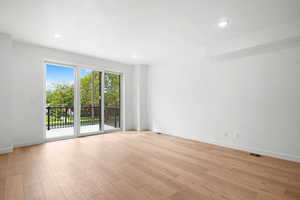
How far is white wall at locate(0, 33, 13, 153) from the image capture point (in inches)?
126

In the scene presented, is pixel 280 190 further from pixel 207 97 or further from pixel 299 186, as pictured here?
pixel 207 97

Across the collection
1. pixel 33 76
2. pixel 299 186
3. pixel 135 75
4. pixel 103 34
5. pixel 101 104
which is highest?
pixel 103 34

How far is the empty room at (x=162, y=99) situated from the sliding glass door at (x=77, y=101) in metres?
0.03

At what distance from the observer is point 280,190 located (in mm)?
1934

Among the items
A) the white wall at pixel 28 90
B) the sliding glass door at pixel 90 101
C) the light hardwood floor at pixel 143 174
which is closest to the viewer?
the light hardwood floor at pixel 143 174

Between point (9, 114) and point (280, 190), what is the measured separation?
509 centimetres

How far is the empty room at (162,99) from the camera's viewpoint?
2143mm

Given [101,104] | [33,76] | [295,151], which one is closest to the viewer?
[295,151]

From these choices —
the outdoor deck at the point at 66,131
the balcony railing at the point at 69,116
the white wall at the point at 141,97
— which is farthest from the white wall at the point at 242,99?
the outdoor deck at the point at 66,131

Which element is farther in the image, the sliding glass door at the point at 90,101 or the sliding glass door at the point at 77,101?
the sliding glass door at the point at 90,101

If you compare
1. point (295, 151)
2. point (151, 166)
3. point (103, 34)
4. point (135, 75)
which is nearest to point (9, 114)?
point (103, 34)

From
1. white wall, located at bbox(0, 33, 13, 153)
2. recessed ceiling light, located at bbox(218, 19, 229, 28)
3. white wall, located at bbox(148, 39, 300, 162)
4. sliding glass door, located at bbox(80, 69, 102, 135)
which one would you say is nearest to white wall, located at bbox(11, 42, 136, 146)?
white wall, located at bbox(0, 33, 13, 153)

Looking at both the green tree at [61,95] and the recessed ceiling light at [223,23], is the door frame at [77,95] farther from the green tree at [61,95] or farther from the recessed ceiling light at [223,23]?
the recessed ceiling light at [223,23]

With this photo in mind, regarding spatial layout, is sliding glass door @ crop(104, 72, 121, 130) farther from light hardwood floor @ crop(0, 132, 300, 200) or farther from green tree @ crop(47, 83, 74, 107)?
light hardwood floor @ crop(0, 132, 300, 200)
